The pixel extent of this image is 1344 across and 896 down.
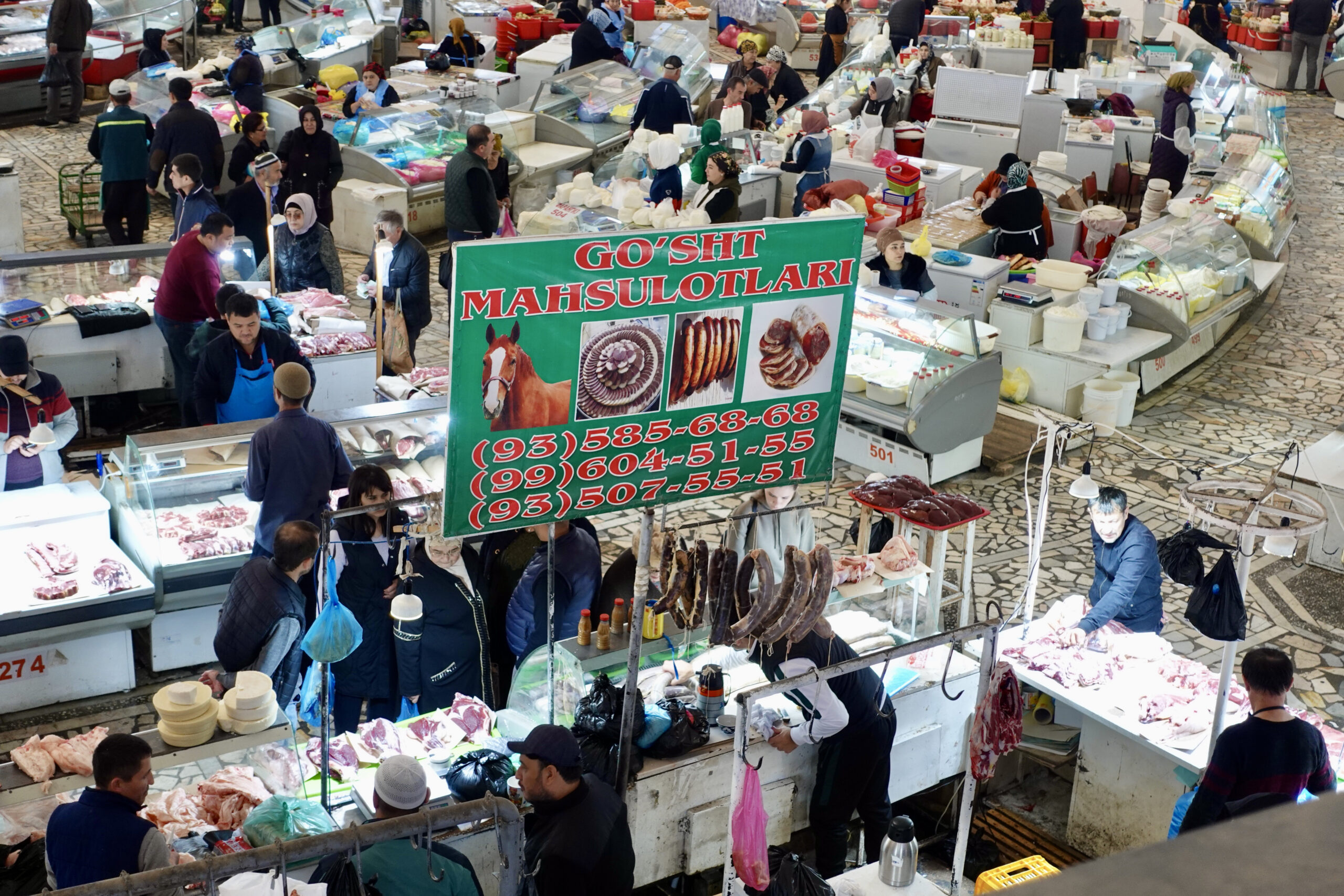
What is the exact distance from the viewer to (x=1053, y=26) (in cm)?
2053

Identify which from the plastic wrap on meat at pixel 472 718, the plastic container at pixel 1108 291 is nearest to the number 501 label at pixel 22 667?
the plastic wrap on meat at pixel 472 718

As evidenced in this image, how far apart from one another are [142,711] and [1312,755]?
527 cm

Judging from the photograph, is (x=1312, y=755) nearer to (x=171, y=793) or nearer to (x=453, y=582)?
(x=453, y=582)

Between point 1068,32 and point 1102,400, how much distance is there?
1140 cm

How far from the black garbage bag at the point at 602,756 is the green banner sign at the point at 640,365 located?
102 centimetres

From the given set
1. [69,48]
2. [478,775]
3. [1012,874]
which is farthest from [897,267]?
[69,48]

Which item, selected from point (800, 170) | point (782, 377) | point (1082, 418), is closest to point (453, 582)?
point (782, 377)

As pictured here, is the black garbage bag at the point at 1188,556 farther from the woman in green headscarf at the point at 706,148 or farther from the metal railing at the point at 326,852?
the woman in green headscarf at the point at 706,148

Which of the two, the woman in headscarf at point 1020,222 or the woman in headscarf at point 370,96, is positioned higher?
the woman in headscarf at point 370,96

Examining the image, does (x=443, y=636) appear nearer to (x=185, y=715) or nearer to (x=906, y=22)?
(x=185, y=715)

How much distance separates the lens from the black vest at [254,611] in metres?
5.68

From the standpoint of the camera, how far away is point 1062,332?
10.8 m

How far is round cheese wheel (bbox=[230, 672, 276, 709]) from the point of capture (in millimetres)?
5164

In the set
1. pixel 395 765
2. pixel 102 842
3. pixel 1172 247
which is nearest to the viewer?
pixel 102 842
